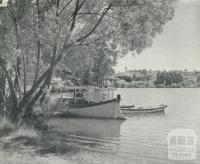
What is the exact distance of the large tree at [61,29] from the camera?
17281 millimetres

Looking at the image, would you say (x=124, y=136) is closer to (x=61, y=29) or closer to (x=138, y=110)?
(x=61, y=29)

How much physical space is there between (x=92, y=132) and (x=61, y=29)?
37.4 ft

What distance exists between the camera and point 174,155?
17156 mm

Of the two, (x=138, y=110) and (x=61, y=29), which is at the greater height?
(x=61, y=29)

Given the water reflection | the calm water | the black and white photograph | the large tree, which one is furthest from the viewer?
the water reflection

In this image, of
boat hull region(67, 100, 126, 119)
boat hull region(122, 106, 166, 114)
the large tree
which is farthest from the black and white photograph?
boat hull region(122, 106, 166, 114)

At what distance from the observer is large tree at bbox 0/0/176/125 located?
56.7 ft

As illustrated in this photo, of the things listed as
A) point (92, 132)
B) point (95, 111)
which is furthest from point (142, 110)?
point (92, 132)

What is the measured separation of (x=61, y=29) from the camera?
17.1m

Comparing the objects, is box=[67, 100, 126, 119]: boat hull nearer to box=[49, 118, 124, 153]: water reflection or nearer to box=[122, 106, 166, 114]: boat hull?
box=[49, 118, 124, 153]: water reflection

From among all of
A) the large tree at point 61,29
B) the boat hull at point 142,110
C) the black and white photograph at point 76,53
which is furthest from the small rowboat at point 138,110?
the large tree at point 61,29

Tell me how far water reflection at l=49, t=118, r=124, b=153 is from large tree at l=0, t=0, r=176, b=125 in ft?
11.9

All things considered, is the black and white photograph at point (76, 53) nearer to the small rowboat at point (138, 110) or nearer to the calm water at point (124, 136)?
the calm water at point (124, 136)

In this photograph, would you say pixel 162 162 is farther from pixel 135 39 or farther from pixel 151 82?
pixel 151 82
